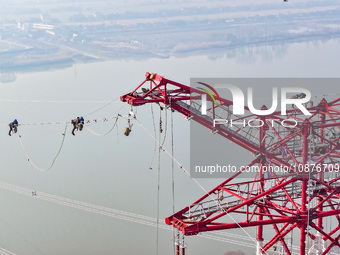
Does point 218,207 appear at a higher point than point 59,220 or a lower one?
higher

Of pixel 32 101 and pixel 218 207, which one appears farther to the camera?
pixel 32 101

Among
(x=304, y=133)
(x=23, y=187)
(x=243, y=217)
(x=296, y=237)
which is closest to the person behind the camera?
(x=304, y=133)

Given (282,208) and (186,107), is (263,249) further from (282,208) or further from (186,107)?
(186,107)

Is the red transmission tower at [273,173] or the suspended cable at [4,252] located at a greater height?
the red transmission tower at [273,173]

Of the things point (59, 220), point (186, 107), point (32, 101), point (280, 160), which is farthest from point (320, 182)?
point (32, 101)

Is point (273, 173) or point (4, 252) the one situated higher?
point (273, 173)

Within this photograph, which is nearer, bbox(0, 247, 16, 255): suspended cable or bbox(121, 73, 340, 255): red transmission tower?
bbox(121, 73, 340, 255): red transmission tower

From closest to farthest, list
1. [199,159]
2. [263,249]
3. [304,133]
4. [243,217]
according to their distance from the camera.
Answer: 1. [304,133]
2. [263,249]
3. [243,217]
4. [199,159]

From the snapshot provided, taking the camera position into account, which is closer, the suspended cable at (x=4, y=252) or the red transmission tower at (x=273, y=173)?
the red transmission tower at (x=273, y=173)

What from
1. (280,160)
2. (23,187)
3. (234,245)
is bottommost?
(234,245)

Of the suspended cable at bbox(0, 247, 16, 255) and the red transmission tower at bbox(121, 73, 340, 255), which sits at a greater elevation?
the red transmission tower at bbox(121, 73, 340, 255)

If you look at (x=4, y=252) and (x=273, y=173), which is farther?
(x=4, y=252)
